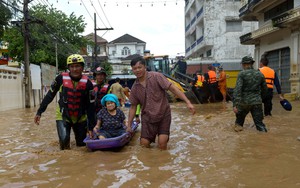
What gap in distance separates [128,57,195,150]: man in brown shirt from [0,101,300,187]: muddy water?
0.38m

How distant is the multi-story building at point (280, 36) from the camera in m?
16.6

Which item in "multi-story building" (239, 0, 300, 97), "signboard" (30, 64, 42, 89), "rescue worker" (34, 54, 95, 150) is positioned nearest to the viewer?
"rescue worker" (34, 54, 95, 150)

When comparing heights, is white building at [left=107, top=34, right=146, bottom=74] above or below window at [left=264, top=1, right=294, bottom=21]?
above

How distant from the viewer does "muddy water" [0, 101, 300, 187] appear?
382cm

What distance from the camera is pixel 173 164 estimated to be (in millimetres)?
4625

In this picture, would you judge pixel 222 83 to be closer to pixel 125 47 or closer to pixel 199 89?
pixel 199 89

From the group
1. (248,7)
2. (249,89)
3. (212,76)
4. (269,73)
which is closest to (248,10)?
(248,7)

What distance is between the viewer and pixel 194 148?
19.3 feet

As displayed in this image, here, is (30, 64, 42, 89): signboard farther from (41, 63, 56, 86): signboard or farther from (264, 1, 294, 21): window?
(264, 1, 294, 21): window

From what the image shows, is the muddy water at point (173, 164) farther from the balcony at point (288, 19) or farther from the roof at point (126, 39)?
the roof at point (126, 39)

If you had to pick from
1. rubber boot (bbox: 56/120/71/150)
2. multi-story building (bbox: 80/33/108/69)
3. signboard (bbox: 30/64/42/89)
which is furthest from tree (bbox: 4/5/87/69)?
rubber boot (bbox: 56/120/71/150)

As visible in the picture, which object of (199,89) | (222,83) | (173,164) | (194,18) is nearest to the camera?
(173,164)

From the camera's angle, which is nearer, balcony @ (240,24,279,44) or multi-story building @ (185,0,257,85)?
balcony @ (240,24,279,44)

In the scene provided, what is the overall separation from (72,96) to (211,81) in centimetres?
1101
